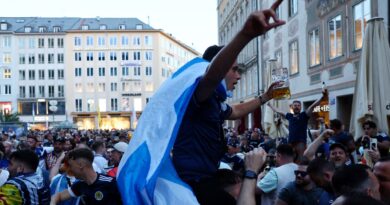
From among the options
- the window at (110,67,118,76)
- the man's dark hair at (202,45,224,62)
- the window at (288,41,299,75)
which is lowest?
the man's dark hair at (202,45,224,62)

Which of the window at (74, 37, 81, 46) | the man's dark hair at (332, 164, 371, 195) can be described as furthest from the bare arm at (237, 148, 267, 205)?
the window at (74, 37, 81, 46)

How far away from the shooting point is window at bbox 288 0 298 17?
84.4 ft

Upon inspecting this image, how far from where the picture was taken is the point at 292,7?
2656 centimetres

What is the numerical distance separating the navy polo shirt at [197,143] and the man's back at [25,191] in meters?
3.33

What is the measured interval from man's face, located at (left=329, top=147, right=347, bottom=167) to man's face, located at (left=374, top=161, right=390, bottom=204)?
94.9 inches

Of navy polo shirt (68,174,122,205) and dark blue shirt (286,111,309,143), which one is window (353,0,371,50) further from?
navy polo shirt (68,174,122,205)

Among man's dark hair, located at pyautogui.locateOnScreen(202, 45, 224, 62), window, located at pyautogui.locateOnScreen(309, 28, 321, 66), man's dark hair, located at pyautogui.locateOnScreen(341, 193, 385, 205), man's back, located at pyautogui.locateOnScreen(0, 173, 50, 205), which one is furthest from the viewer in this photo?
window, located at pyautogui.locateOnScreen(309, 28, 321, 66)

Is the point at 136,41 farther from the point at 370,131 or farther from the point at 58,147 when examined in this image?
the point at 370,131

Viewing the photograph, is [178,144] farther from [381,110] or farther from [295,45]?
[295,45]

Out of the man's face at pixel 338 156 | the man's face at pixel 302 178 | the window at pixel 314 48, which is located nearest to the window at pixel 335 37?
the window at pixel 314 48

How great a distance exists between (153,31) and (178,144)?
89729mm

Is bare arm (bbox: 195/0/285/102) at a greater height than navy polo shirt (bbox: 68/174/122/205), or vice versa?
bare arm (bbox: 195/0/285/102)

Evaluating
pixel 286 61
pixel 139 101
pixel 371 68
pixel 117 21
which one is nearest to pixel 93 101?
pixel 139 101

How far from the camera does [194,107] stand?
336cm
